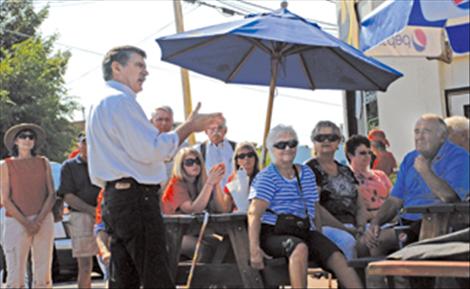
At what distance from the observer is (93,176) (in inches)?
233

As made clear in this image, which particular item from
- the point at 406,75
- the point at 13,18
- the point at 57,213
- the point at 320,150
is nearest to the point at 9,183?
the point at 57,213

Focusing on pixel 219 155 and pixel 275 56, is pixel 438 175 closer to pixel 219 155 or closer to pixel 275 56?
pixel 275 56

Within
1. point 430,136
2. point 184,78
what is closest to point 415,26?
point 430,136

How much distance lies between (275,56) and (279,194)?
2.16 metres

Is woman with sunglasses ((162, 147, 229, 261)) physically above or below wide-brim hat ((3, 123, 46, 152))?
below

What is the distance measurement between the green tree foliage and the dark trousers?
2914 cm

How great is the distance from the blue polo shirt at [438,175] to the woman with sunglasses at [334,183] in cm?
64

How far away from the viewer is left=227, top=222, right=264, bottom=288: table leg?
674cm

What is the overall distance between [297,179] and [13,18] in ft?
114

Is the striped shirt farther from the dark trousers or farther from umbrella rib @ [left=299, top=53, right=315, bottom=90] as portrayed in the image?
umbrella rib @ [left=299, top=53, right=315, bottom=90]

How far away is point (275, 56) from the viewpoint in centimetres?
874

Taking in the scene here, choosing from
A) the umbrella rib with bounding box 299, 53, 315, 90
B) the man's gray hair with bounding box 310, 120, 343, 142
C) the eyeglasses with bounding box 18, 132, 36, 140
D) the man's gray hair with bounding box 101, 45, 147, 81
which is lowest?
the man's gray hair with bounding box 310, 120, 343, 142

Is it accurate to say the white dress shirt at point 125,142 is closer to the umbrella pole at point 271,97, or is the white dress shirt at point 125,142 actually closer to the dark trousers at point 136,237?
the dark trousers at point 136,237

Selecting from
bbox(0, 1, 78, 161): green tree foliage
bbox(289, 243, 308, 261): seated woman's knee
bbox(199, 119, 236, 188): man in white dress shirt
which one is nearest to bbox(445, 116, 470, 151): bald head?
bbox(289, 243, 308, 261): seated woman's knee
